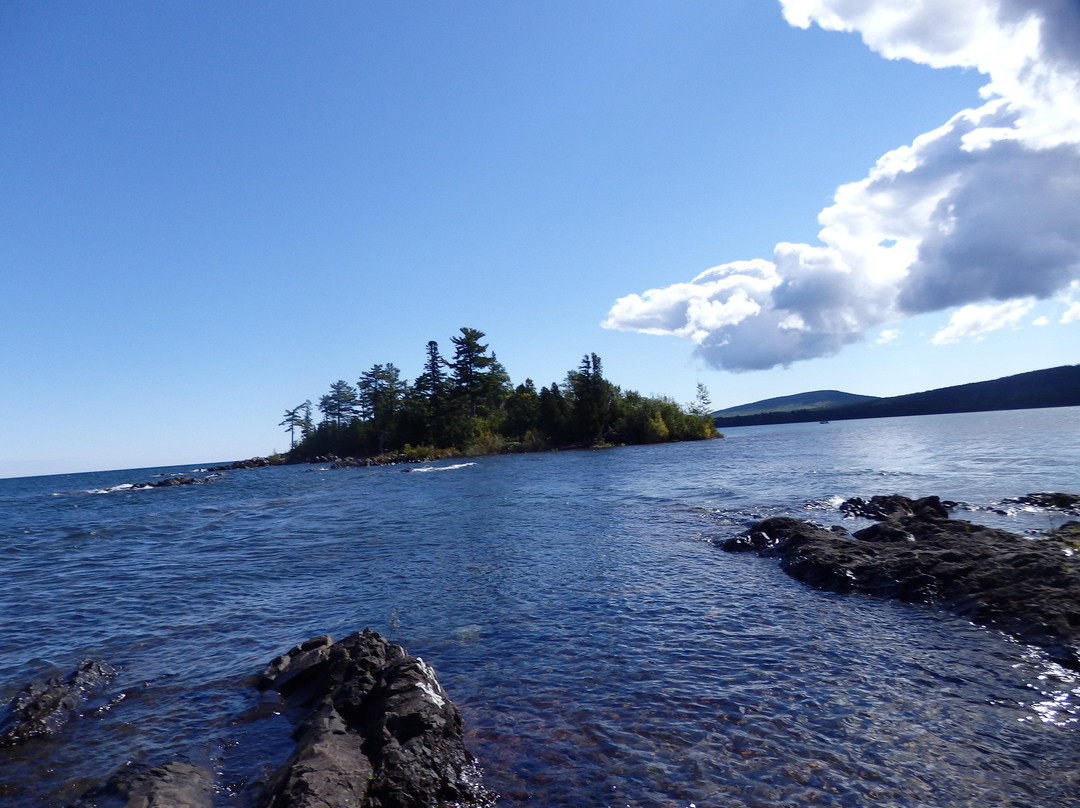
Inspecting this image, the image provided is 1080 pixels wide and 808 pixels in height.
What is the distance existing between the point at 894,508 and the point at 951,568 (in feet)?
34.1

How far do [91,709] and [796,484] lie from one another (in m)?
31.3

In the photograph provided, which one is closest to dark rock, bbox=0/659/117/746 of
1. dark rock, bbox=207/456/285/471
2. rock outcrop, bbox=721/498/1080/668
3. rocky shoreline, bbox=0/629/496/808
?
rocky shoreline, bbox=0/629/496/808

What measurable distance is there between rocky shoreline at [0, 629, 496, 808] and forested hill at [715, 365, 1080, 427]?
184487 millimetres

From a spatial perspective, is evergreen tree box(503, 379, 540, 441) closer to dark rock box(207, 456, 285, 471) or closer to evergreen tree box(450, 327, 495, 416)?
evergreen tree box(450, 327, 495, 416)

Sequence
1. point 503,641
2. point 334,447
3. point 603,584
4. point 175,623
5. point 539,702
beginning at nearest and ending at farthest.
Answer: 1. point 539,702
2. point 503,641
3. point 175,623
4. point 603,584
5. point 334,447

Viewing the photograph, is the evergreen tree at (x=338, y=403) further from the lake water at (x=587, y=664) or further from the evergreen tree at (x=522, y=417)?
the lake water at (x=587, y=664)

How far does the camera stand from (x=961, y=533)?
15.2m

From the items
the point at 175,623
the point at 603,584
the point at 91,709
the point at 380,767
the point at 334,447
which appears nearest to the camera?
the point at 380,767

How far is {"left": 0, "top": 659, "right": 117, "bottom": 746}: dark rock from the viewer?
7477 mm

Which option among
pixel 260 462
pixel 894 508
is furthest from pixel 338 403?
pixel 894 508

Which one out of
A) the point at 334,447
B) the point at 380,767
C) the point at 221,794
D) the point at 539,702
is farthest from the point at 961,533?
the point at 334,447

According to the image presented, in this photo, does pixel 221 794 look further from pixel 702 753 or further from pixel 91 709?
pixel 702 753

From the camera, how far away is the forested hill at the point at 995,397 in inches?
5620

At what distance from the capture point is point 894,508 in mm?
20703
